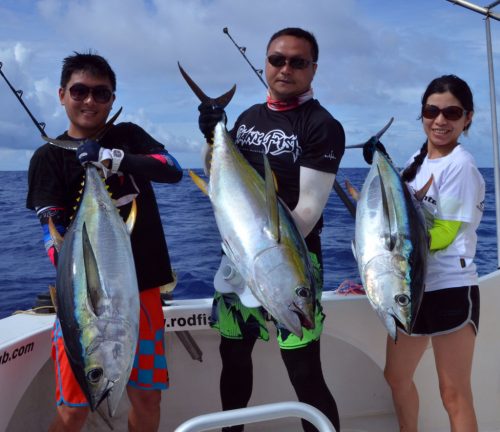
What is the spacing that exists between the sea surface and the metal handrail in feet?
10.9

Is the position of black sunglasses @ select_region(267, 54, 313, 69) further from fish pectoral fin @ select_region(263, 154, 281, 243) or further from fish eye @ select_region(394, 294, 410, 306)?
fish eye @ select_region(394, 294, 410, 306)

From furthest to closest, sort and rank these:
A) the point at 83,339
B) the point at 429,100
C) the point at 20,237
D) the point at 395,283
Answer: the point at 20,237
the point at 429,100
the point at 395,283
the point at 83,339

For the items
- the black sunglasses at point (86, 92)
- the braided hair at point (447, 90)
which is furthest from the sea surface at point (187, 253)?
the black sunglasses at point (86, 92)

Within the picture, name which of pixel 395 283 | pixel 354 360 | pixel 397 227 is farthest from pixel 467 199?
pixel 354 360

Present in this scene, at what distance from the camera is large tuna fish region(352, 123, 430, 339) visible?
1.67m

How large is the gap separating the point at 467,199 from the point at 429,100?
15.8 inches

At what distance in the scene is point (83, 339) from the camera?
1.44m

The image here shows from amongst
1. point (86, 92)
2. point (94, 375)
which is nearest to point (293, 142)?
point (86, 92)

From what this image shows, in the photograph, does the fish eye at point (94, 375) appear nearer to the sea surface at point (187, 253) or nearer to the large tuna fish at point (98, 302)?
the large tuna fish at point (98, 302)

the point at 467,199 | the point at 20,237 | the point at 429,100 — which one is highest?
the point at 429,100

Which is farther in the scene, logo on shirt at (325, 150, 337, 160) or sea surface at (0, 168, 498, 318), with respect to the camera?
sea surface at (0, 168, 498, 318)

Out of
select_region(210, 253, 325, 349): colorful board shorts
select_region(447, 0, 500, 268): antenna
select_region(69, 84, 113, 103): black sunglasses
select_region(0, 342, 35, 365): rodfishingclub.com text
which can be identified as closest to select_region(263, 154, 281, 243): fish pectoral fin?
select_region(210, 253, 325, 349): colorful board shorts

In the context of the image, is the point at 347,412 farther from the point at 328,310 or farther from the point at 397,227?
the point at 397,227

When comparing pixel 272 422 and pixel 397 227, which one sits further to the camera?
pixel 272 422
